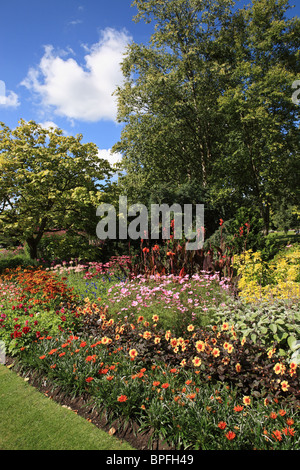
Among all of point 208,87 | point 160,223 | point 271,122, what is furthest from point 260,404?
point 208,87

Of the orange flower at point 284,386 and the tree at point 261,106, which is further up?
the tree at point 261,106

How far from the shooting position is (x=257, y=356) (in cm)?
271

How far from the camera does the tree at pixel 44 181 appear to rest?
8.46 m

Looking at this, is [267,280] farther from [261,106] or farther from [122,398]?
[261,106]

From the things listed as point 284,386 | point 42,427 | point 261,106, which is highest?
point 261,106

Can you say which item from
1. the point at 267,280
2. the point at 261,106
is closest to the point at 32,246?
the point at 267,280

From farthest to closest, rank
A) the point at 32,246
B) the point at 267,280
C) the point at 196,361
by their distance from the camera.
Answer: the point at 32,246 → the point at 267,280 → the point at 196,361

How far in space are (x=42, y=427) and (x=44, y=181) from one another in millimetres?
7106

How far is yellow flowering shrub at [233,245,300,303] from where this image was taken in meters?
3.67

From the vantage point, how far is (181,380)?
2.84 meters

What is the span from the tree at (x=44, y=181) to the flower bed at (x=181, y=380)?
5.26 meters

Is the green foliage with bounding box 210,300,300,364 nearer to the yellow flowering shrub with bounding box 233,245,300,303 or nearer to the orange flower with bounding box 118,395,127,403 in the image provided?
the yellow flowering shrub with bounding box 233,245,300,303

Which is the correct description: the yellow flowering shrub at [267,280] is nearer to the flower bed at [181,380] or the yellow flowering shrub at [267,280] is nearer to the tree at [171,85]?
the flower bed at [181,380]

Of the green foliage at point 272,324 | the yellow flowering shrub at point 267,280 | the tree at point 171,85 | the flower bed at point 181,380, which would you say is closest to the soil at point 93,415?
the flower bed at point 181,380
